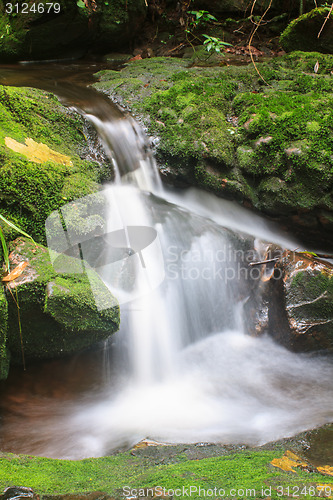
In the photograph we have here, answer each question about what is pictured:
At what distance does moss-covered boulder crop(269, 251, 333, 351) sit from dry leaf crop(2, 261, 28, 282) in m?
2.59

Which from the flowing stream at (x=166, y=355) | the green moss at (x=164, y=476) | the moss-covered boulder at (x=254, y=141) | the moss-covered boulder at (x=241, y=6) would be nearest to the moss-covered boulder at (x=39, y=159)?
the flowing stream at (x=166, y=355)

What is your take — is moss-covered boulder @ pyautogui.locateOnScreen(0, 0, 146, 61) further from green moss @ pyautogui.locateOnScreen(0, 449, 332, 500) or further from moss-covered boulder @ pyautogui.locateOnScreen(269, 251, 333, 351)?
green moss @ pyautogui.locateOnScreen(0, 449, 332, 500)

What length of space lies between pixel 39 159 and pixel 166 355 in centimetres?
225

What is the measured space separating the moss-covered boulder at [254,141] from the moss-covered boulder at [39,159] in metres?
1.07

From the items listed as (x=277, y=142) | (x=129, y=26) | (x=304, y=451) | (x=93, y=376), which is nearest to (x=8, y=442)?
(x=93, y=376)

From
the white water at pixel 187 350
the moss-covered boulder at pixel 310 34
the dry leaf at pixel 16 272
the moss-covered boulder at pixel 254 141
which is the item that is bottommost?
the white water at pixel 187 350

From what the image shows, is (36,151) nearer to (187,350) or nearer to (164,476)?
(187,350)

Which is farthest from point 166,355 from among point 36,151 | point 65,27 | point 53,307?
point 65,27

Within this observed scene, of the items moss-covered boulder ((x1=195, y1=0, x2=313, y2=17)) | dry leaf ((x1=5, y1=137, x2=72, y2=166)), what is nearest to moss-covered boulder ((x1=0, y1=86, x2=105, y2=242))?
dry leaf ((x1=5, y1=137, x2=72, y2=166))

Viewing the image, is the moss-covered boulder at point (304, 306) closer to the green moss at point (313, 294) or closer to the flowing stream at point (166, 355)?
the green moss at point (313, 294)

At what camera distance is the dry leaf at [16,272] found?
2.62 metres

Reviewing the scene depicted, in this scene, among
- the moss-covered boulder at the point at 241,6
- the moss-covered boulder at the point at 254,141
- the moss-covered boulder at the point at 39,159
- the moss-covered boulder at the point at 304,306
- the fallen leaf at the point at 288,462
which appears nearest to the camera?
Answer: the fallen leaf at the point at 288,462

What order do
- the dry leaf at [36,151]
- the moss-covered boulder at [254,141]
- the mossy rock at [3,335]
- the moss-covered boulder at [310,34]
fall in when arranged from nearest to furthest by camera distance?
the mossy rock at [3,335]
the dry leaf at [36,151]
the moss-covered boulder at [254,141]
the moss-covered boulder at [310,34]

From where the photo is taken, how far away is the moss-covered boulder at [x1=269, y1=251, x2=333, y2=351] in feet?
11.8
